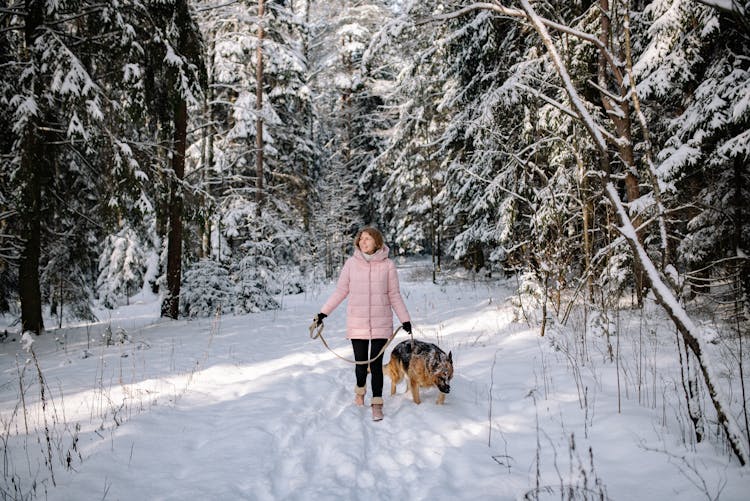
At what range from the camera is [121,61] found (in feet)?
25.6

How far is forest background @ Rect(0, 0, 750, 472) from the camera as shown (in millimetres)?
3754

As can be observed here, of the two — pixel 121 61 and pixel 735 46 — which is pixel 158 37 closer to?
pixel 121 61

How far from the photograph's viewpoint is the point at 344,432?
3689mm

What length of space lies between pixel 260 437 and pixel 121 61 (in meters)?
8.27

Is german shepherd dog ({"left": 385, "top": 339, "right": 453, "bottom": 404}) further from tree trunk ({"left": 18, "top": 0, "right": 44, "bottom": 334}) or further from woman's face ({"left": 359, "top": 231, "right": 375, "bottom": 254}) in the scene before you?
tree trunk ({"left": 18, "top": 0, "right": 44, "bottom": 334})

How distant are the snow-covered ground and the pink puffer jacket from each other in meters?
0.95

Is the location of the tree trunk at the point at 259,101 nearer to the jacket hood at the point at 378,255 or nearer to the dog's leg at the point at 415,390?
the jacket hood at the point at 378,255

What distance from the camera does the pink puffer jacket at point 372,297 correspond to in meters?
4.17

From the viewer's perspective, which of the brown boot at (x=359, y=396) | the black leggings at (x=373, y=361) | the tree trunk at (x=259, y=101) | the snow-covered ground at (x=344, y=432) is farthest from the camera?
the tree trunk at (x=259, y=101)

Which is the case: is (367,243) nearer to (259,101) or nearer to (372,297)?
(372,297)

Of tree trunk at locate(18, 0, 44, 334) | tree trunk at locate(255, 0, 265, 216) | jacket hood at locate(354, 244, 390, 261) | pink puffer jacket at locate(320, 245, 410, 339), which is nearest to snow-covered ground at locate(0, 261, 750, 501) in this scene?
pink puffer jacket at locate(320, 245, 410, 339)

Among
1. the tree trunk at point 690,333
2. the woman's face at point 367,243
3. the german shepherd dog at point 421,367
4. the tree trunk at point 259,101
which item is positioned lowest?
the german shepherd dog at point 421,367

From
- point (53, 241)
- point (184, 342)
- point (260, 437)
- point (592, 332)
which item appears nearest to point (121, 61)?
point (53, 241)

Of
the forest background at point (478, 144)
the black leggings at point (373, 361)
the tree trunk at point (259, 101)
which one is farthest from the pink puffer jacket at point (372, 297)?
the tree trunk at point (259, 101)
